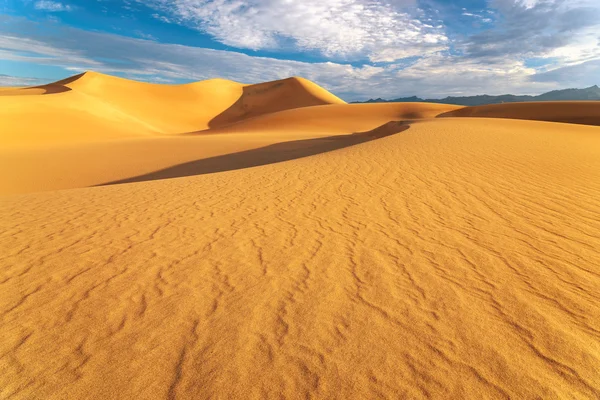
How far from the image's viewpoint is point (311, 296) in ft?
12.1

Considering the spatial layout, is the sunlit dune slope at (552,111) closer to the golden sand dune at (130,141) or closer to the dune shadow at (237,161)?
the golden sand dune at (130,141)

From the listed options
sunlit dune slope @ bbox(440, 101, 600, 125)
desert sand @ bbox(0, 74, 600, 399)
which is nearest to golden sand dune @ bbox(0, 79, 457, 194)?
desert sand @ bbox(0, 74, 600, 399)

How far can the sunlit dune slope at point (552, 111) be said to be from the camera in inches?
1305

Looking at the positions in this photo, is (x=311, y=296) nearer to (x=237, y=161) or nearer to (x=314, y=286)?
(x=314, y=286)

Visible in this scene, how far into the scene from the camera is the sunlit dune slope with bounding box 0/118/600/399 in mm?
2613

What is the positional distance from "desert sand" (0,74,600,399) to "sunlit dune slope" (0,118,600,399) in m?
0.02

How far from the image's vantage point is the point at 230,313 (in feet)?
11.2

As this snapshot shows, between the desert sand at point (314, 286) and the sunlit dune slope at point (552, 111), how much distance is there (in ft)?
101

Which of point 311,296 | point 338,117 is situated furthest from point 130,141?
point 338,117

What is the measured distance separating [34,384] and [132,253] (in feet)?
7.80

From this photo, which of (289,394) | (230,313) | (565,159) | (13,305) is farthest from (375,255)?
(565,159)

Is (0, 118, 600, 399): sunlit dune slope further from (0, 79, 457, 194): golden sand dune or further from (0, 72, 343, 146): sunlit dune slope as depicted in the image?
(0, 72, 343, 146): sunlit dune slope

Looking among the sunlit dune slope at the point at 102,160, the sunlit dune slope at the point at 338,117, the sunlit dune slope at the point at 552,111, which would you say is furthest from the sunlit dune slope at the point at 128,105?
the sunlit dune slope at the point at 552,111

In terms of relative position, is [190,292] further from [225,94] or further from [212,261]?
[225,94]
